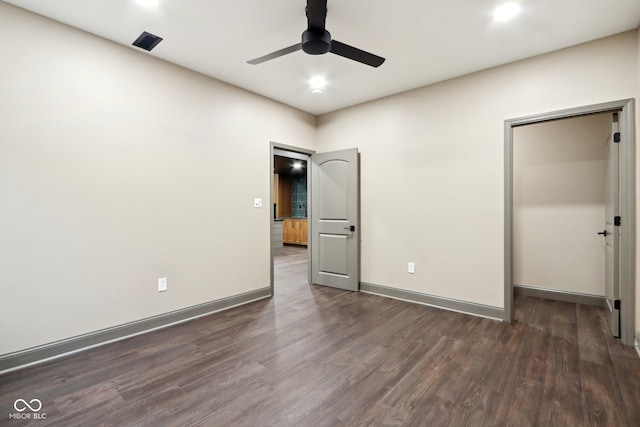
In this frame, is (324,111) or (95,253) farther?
(324,111)

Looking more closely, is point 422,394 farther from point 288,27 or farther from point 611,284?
point 288,27

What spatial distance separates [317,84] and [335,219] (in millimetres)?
1885

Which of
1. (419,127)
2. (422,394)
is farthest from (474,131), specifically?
(422,394)

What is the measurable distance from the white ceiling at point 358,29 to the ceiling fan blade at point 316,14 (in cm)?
30

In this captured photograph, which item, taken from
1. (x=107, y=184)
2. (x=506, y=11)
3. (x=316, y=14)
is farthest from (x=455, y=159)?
(x=107, y=184)

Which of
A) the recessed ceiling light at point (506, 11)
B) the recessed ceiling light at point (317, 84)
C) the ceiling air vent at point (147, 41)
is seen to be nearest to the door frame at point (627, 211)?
the recessed ceiling light at point (506, 11)

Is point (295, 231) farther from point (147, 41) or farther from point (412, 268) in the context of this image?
point (147, 41)

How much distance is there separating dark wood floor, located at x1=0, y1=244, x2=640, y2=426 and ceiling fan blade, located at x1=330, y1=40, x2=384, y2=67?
2369 millimetres

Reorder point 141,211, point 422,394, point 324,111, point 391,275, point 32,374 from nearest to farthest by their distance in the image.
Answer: point 422,394 → point 32,374 → point 141,211 → point 391,275 → point 324,111

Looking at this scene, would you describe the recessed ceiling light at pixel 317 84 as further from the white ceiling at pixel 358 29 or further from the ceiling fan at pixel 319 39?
the ceiling fan at pixel 319 39

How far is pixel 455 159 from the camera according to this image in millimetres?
3572

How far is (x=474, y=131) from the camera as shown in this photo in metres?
3.44

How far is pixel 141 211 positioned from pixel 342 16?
2476 millimetres

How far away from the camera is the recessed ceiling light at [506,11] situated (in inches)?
90.2
